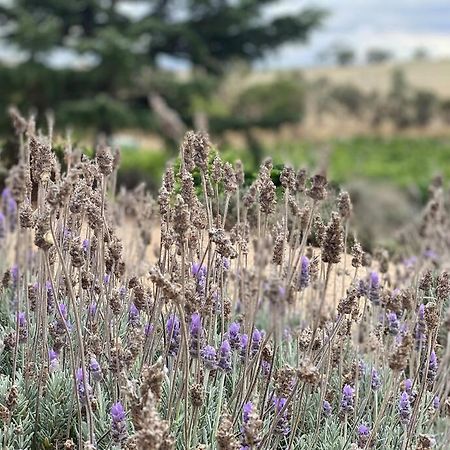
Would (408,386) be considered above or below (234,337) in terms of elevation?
below

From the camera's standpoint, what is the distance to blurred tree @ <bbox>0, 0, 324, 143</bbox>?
1534 cm

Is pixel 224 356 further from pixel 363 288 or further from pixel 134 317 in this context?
pixel 363 288

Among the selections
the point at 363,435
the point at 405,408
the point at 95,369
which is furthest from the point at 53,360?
the point at 405,408

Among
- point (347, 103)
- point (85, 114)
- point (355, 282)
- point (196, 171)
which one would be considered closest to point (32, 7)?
point (85, 114)

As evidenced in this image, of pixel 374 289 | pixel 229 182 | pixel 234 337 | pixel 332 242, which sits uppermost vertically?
pixel 229 182

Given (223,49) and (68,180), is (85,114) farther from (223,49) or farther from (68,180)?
(68,180)

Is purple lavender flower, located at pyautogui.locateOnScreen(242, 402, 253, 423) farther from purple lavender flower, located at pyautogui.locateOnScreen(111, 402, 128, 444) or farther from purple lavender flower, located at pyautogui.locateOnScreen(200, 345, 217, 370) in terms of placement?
purple lavender flower, located at pyautogui.locateOnScreen(111, 402, 128, 444)

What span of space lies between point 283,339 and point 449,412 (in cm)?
146

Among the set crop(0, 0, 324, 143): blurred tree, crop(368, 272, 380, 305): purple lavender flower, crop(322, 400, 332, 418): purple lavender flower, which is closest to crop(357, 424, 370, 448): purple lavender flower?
crop(322, 400, 332, 418): purple lavender flower

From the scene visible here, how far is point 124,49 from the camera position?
49.1 ft

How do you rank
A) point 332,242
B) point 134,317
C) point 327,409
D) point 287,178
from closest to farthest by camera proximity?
point 332,242
point 287,178
point 327,409
point 134,317

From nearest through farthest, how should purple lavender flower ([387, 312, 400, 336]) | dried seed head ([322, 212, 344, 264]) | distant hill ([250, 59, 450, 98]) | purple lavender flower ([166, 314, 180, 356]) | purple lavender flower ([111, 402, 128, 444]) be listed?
1. dried seed head ([322, 212, 344, 264])
2. purple lavender flower ([111, 402, 128, 444])
3. purple lavender flower ([166, 314, 180, 356])
4. purple lavender flower ([387, 312, 400, 336])
5. distant hill ([250, 59, 450, 98])

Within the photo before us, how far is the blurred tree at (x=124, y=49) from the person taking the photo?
50.3 ft

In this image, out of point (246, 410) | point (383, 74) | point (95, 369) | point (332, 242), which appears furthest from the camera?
point (383, 74)
